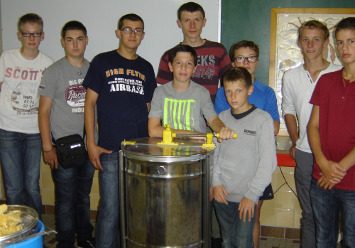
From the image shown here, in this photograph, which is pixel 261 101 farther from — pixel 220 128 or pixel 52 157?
pixel 52 157

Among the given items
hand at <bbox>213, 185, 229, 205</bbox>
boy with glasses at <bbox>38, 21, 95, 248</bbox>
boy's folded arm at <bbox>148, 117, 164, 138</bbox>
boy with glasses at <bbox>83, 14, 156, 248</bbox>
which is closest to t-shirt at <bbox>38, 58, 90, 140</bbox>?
boy with glasses at <bbox>38, 21, 95, 248</bbox>

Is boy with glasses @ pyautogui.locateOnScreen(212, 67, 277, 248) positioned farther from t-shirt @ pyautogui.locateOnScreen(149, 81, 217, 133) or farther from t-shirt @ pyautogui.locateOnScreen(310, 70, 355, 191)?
t-shirt @ pyautogui.locateOnScreen(310, 70, 355, 191)

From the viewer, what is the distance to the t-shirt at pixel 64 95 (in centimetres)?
243

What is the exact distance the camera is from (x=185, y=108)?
2121 millimetres

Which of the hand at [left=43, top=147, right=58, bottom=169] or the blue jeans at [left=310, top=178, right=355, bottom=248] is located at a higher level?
the hand at [left=43, top=147, right=58, bottom=169]

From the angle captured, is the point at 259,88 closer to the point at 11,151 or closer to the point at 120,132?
the point at 120,132

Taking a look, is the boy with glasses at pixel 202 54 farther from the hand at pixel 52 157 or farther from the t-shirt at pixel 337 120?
the hand at pixel 52 157

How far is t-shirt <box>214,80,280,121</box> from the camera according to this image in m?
2.28

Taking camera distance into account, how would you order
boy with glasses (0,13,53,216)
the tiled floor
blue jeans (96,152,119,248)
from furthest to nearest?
the tiled floor
boy with glasses (0,13,53,216)
blue jeans (96,152,119,248)

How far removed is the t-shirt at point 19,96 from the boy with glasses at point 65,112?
21 cm

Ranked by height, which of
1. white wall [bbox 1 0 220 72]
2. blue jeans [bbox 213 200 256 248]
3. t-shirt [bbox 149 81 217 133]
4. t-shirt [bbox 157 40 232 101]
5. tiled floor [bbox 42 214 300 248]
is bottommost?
tiled floor [bbox 42 214 300 248]

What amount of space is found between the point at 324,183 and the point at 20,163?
86.9 inches

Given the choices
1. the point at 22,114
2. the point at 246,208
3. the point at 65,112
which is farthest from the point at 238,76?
the point at 22,114

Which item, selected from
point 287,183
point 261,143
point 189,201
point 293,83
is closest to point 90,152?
point 189,201
